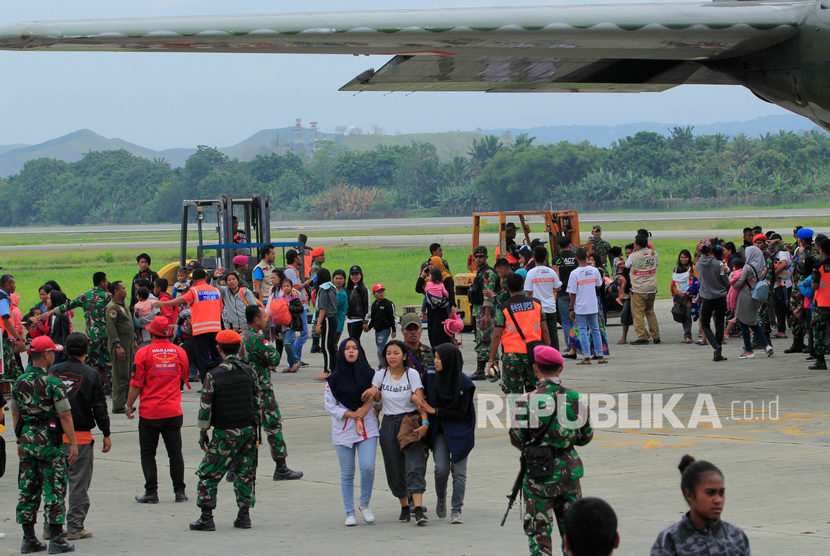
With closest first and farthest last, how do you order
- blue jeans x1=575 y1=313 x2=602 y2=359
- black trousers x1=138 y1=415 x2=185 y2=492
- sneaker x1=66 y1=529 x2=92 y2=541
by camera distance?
sneaker x1=66 y1=529 x2=92 y2=541, black trousers x1=138 y1=415 x2=185 y2=492, blue jeans x1=575 y1=313 x2=602 y2=359

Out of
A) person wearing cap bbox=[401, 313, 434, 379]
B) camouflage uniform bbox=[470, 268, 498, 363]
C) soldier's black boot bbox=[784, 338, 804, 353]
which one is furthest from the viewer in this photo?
soldier's black boot bbox=[784, 338, 804, 353]

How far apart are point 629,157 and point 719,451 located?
11375 centimetres

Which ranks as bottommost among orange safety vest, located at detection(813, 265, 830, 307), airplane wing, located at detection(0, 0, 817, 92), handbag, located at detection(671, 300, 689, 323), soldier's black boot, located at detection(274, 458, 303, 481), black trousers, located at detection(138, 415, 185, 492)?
soldier's black boot, located at detection(274, 458, 303, 481)

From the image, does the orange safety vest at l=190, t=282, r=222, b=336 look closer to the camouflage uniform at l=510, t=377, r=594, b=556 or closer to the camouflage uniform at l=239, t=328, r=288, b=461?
the camouflage uniform at l=239, t=328, r=288, b=461

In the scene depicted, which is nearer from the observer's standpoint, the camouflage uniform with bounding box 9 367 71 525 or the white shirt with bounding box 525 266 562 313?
the camouflage uniform with bounding box 9 367 71 525

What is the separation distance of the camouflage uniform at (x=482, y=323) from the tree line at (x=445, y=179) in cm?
8914

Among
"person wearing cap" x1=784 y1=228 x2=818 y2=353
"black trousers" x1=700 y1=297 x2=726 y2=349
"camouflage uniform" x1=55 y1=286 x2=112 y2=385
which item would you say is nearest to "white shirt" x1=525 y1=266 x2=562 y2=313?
"black trousers" x1=700 y1=297 x2=726 y2=349

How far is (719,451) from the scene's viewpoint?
1085 cm

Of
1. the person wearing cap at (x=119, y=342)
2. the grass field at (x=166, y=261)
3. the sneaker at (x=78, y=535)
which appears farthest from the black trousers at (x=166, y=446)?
the grass field at (x=166, y=261)

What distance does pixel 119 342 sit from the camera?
15.5 metres

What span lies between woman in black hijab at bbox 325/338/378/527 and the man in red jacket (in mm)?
8486

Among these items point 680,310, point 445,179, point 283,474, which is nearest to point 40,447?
point 283,474

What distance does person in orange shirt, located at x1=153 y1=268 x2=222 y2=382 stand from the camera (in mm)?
16469

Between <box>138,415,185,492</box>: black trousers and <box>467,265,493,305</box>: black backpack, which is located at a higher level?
<box>467,265,493,305</box>: black backpack
